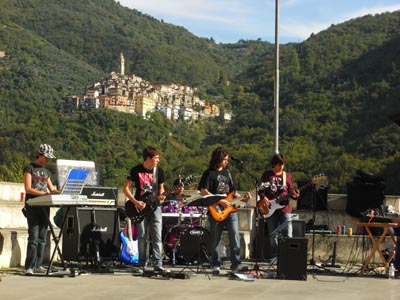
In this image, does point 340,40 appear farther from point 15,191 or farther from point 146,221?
point 146,221

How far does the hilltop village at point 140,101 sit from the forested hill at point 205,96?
2.95 metres

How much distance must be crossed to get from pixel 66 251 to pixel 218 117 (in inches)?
3859

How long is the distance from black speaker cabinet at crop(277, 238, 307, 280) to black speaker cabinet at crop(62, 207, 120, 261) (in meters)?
2.73

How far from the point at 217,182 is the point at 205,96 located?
12899cm

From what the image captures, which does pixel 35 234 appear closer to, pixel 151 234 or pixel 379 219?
pixel 151 234

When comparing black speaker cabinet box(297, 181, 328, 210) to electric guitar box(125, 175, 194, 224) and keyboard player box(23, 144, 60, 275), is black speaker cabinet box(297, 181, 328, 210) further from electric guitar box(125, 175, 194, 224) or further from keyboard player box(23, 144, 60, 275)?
keyboard player box(23, 144, 60, 275)

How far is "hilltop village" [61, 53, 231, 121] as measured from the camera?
116 meters

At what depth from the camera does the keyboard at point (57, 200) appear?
33.8ft

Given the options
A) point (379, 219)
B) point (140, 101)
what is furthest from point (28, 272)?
point (140, 101)

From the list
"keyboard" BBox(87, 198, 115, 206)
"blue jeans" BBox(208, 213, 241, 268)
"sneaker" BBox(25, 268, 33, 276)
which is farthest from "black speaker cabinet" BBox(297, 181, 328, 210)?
"sneaker" BBox(25, 268, 33, 276)

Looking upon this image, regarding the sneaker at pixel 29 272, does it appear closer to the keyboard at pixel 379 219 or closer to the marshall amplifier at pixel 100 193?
the marshall amplifier at pixel 100 193

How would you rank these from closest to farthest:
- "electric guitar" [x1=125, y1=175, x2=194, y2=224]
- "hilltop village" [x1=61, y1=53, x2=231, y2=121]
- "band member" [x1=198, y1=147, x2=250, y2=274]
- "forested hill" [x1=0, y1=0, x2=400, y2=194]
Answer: "electric guitar" [x1=125, y1=175, x2=194, y2=224] → "band member" [x1=198, y1=147, x2=250, y2=274] → "forested hill" [x1=0, y1=0, x2=400, y2=194] → "hilltop village" [x1=61, y1=53, x2=231, y2=121]

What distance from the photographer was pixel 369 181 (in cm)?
1255

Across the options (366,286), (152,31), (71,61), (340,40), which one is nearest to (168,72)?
(71,61)
